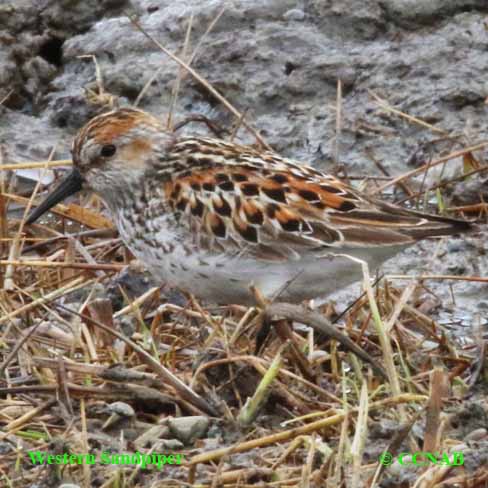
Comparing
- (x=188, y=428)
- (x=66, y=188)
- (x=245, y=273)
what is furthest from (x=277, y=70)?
(x=188, y=428)

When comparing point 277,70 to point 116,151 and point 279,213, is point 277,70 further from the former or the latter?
point 279,213

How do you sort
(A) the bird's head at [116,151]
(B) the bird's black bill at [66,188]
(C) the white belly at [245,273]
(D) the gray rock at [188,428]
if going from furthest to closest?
1. (B) the bird's black bill at [66,188]
2. (A) the bird's head at [116,151]
3. (C) the white belly at [245,273]
4. (D) the gray rock at [188,428]

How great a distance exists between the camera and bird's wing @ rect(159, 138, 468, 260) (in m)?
5.50

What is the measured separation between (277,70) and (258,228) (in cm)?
316

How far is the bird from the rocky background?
2.10 metres

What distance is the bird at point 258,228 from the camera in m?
5.50

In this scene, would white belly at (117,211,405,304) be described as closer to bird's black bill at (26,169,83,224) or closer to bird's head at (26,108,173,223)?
bird's head at (26,108,173,223)

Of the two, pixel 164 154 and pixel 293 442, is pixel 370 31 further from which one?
pixel 293 442

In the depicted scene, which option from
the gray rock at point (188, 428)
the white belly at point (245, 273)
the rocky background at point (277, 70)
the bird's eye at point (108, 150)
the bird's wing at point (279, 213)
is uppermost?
the bird's eye at point (108, 150)

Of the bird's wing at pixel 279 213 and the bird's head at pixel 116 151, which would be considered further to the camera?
the bird's head at pixel 116 151

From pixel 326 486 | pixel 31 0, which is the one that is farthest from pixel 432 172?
pixel 326 486

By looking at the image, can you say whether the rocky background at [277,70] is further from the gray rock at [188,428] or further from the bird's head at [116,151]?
the gray rock at [188,428]

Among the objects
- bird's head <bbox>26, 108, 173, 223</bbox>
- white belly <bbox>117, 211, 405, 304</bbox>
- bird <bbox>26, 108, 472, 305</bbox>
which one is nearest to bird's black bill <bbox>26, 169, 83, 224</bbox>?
bird's head <bbox>26, 108, 173, 223</bbox>

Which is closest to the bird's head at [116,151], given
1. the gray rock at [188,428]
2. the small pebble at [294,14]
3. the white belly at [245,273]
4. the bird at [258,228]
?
the bird at [258,228]
